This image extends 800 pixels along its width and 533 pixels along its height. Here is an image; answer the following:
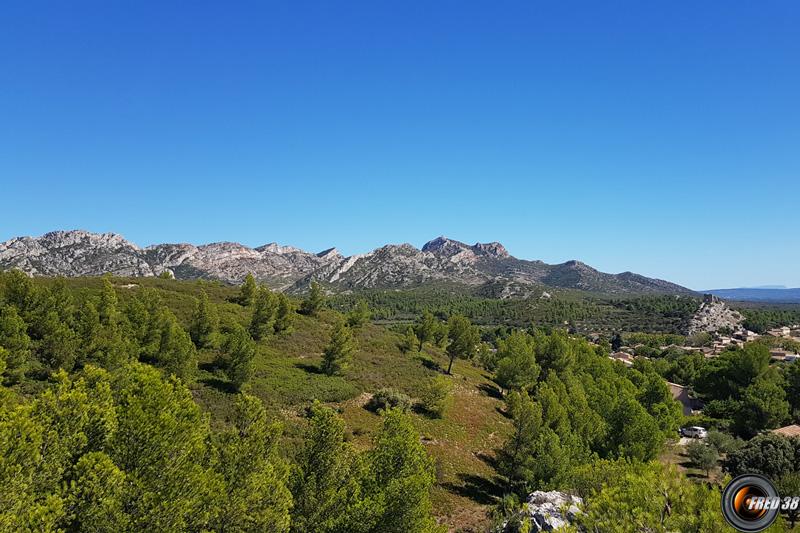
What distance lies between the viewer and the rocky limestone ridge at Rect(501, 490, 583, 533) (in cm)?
2001

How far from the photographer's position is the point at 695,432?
59656 mm

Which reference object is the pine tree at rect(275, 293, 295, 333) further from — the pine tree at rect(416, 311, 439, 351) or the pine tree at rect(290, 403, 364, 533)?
the pine tree at rect(290, 403, 364, 533)

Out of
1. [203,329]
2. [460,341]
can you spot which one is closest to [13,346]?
[203,329]

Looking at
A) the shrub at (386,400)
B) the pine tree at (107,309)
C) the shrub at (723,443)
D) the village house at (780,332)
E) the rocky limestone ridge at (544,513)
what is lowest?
the shrub at (723,443)

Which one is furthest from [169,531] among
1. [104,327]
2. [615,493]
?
[104,327]

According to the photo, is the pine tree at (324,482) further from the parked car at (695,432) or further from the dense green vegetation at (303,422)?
the parked car at (695,432)

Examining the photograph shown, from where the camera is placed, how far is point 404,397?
47.2 m

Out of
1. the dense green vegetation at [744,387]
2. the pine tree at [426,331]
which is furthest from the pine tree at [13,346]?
the dense green vegetation at [744,387]

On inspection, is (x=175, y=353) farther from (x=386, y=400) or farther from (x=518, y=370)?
(x=518, y=370)

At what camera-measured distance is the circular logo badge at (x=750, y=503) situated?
403 inches

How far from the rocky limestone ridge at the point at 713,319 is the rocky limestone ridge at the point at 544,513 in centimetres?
18056

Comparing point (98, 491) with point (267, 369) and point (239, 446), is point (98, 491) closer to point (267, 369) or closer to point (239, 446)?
point (239, 446)

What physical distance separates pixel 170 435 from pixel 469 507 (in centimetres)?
2540

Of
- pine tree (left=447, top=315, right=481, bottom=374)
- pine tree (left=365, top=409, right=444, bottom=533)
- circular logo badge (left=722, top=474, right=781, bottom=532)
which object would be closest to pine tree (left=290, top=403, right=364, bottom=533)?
pine tree (left=365, top=409, right=444, bottom=533)
